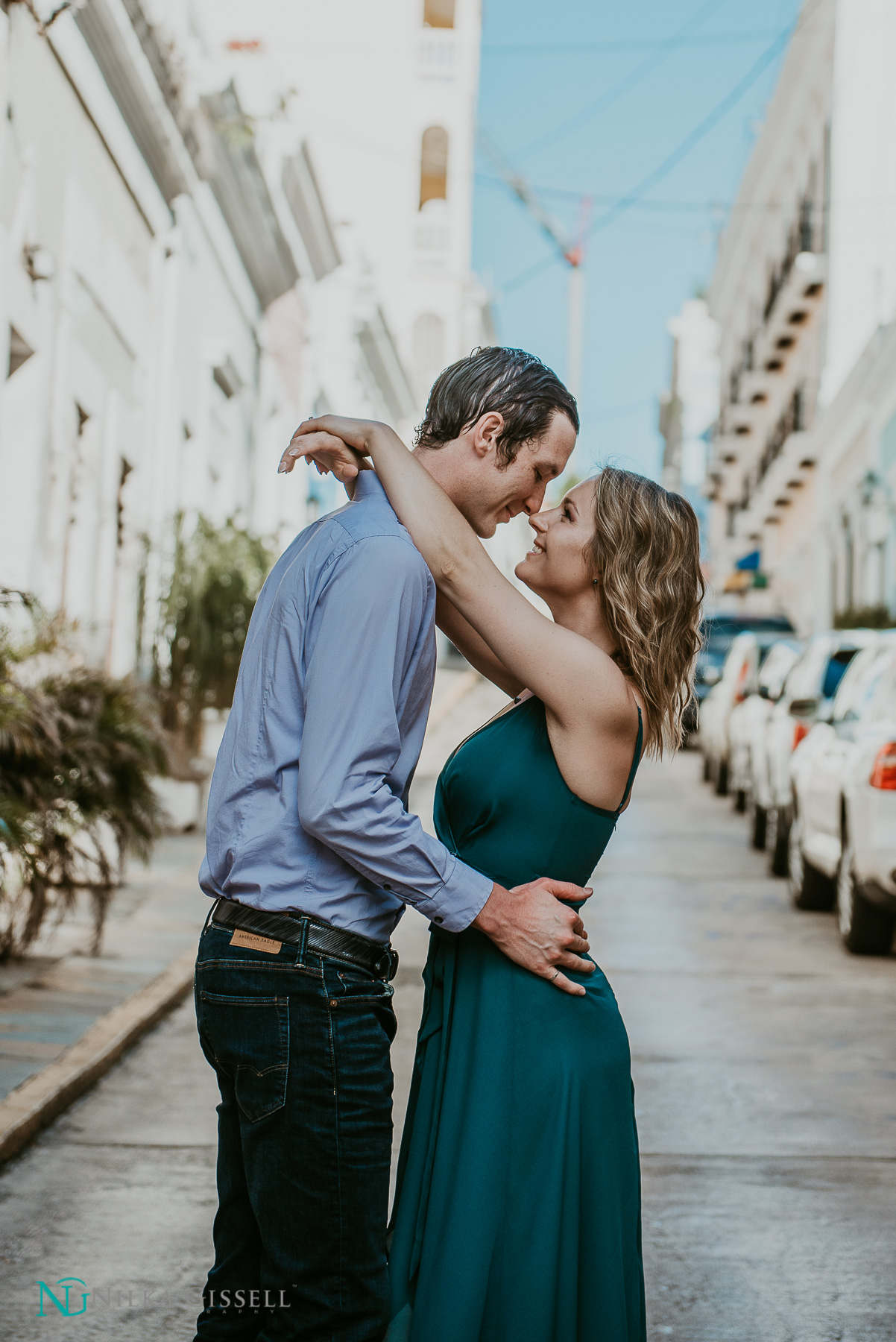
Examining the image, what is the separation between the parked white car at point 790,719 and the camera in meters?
11.7

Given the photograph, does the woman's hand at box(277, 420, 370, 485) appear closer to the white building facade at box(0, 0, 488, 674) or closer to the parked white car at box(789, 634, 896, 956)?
the white building facade at box(0, 0, 488, 674)

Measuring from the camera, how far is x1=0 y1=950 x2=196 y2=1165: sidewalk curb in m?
5.16

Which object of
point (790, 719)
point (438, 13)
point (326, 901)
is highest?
point (438, 13)

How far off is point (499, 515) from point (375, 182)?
43409 millimetres

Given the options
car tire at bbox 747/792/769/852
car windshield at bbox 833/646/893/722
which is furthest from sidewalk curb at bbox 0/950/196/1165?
car tire at bbox 747/792/769/852

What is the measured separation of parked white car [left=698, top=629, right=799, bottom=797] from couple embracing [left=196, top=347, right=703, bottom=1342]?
587 inches

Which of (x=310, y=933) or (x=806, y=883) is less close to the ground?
(x=310, y=933)

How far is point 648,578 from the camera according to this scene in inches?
105

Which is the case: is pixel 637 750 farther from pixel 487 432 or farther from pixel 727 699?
pixel 727 699

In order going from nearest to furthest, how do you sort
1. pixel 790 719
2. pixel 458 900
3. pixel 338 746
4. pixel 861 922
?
pixel 338 746
pixel 458 900
pixel 861 922
pixel 790 719

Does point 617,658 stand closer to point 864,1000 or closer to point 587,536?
point 587,536

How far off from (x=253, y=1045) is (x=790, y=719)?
10.3 metres

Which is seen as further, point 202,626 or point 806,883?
point 202,626
